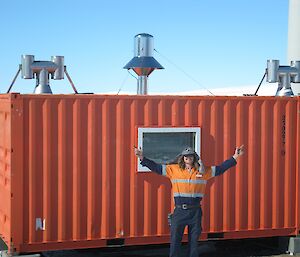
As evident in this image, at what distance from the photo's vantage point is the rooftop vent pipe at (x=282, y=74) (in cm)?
1047

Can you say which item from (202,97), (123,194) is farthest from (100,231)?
(202,97)

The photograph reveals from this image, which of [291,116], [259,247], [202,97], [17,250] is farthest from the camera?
[259,247]

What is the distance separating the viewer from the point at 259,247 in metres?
10.2

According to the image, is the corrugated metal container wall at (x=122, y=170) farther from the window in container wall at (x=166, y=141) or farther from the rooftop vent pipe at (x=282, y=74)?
the rooftop vent pipe at (x=282, y=74)

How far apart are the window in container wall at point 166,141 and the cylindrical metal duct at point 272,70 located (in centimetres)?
257

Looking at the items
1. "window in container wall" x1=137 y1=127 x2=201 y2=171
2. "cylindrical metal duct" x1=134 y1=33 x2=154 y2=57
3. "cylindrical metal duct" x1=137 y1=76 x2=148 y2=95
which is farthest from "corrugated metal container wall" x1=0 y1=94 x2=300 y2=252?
"cylindrical metal duct" x1=134 y1=33 x2=154 y2=57

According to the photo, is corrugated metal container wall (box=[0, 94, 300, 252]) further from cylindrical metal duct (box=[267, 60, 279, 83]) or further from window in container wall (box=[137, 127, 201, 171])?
cylindrical metal duct (box=[267, 60, 279, 83])

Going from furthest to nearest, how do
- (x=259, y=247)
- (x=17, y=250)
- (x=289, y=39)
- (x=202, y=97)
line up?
(x=289, y=39) → (x=259, y=247) → (x=202, y=97) → (x=17, y=250)

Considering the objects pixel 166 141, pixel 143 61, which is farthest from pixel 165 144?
pixel 143 61

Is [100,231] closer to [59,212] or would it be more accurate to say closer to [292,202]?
[59,212]

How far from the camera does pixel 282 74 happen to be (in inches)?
420

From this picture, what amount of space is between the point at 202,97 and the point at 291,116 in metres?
1.71

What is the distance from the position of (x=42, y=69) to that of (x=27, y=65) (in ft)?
0.88

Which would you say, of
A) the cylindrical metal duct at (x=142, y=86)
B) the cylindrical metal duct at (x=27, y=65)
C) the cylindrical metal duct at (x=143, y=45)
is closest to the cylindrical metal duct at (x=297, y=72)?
the cylindrical metal duct at (x=143, y=45)
